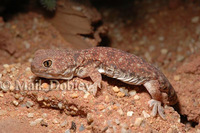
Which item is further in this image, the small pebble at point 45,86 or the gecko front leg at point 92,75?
A: the small pebble at point 45,86

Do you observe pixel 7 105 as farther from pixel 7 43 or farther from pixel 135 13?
pixel 135 13

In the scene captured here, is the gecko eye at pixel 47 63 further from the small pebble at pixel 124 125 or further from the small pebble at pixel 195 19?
the small pebble at pixel 195 19

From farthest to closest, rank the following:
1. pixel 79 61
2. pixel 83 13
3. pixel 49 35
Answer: pixel 49 35 < pixel 83 13 < pixel 79 61

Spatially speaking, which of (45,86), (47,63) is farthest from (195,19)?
(45,86)

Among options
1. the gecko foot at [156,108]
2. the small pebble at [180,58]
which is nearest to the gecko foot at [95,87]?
the gecko foot at [156,108]

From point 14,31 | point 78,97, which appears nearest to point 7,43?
point 14,31

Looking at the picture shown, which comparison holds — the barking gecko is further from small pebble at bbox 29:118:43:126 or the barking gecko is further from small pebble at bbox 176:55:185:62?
small pebble at bbox 176:55:185:62
